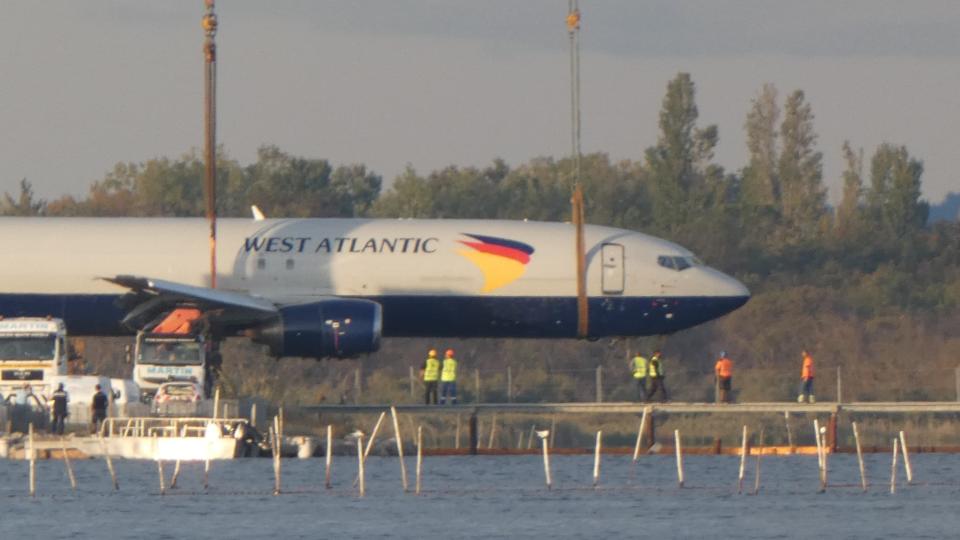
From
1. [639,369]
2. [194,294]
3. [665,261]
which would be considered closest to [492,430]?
[639,369]

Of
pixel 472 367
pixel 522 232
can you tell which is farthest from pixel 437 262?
pixel 472 367

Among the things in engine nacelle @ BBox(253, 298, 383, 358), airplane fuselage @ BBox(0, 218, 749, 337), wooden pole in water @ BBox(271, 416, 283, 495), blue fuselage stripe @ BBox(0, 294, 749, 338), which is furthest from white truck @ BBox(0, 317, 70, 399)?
wooden pole in water @ BBox(271, 416, 283, 495)

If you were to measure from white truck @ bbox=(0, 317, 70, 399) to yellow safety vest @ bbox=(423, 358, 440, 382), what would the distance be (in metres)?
9.21

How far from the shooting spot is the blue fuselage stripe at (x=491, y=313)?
6275 centimetres

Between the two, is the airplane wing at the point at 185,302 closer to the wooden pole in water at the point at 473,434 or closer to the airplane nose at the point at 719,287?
the wooden pole in water at the point at 473,434

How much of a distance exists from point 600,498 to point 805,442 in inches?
952

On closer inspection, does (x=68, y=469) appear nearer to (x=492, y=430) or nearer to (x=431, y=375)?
(x=431, y=375)

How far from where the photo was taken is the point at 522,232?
64.8 m

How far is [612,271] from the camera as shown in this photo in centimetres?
6425

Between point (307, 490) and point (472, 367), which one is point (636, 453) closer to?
point (307, 490)

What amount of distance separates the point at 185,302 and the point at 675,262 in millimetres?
12810

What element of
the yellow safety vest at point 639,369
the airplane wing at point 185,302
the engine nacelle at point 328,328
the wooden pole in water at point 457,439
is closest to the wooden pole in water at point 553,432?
the wooden pole in water at point 457,439

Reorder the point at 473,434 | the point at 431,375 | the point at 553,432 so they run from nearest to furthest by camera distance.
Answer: the point at 473,434 → the point at 431,375 → the point at 553,432

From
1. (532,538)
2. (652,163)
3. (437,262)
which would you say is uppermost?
(652,163)
